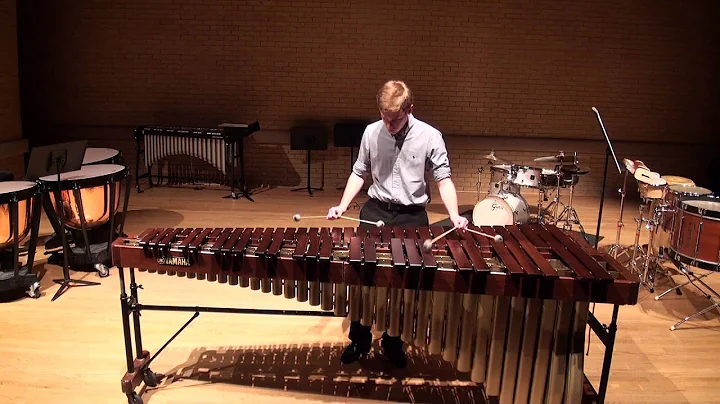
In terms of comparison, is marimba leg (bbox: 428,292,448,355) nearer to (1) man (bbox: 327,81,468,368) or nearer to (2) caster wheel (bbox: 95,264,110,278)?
(1) man (bbox: 327,81,468,368)

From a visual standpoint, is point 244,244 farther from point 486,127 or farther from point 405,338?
point 486,127

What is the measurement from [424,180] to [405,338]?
3.13 feet

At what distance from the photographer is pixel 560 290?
2449mm

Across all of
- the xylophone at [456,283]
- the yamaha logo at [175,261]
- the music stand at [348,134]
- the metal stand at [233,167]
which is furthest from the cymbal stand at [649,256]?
the metal stand at [233,167]

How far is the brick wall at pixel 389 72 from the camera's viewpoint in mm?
8164

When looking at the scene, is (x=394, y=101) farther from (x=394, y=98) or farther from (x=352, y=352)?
(x=352, y=352)

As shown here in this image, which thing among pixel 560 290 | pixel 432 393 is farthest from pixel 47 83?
pixel 560 290

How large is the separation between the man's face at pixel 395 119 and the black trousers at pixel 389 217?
0.45 meters

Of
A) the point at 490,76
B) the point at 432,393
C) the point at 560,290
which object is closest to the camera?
the point at 560,290

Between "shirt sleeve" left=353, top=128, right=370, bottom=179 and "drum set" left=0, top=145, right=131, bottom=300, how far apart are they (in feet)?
7.84

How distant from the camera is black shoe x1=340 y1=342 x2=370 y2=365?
348 centimetres

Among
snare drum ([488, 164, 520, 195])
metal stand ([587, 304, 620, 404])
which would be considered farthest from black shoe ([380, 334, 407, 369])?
snare drum ([488, 164, 520, 195])

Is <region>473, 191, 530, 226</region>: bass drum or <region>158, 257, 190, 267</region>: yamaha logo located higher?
<region>158, 257, 190, 267</region>: yamaha logo

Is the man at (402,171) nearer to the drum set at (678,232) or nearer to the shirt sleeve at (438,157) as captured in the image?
the shirt sleeve at (438,157)
